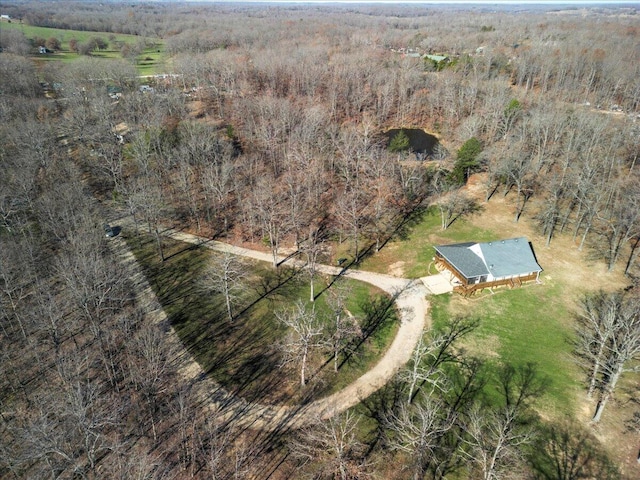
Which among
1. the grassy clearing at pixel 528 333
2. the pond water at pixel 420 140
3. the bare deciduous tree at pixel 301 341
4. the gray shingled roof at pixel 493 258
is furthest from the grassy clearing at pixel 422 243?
the pond water at pixel 420 140

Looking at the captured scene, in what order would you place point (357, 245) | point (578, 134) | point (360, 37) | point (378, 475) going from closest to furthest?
1. point (378, 475)
2. point (357, 245)
3. point (578, 134)
4. point (360, 37)

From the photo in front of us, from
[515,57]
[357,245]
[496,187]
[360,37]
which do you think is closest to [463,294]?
[357,245]

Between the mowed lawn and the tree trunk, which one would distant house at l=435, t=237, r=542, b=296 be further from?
the tree trunk

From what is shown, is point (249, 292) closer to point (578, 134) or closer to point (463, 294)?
point (463, 294)

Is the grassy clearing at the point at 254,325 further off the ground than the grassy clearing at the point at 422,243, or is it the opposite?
the grassy clearing at the point at 422,243

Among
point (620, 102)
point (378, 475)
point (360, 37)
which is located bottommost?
point (378, 475)

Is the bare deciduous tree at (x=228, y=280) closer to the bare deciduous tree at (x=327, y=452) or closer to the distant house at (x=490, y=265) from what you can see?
the bare deciduous tree at (x=327, y=452)

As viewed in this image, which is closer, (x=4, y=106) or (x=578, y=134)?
(x=578, y=134)
